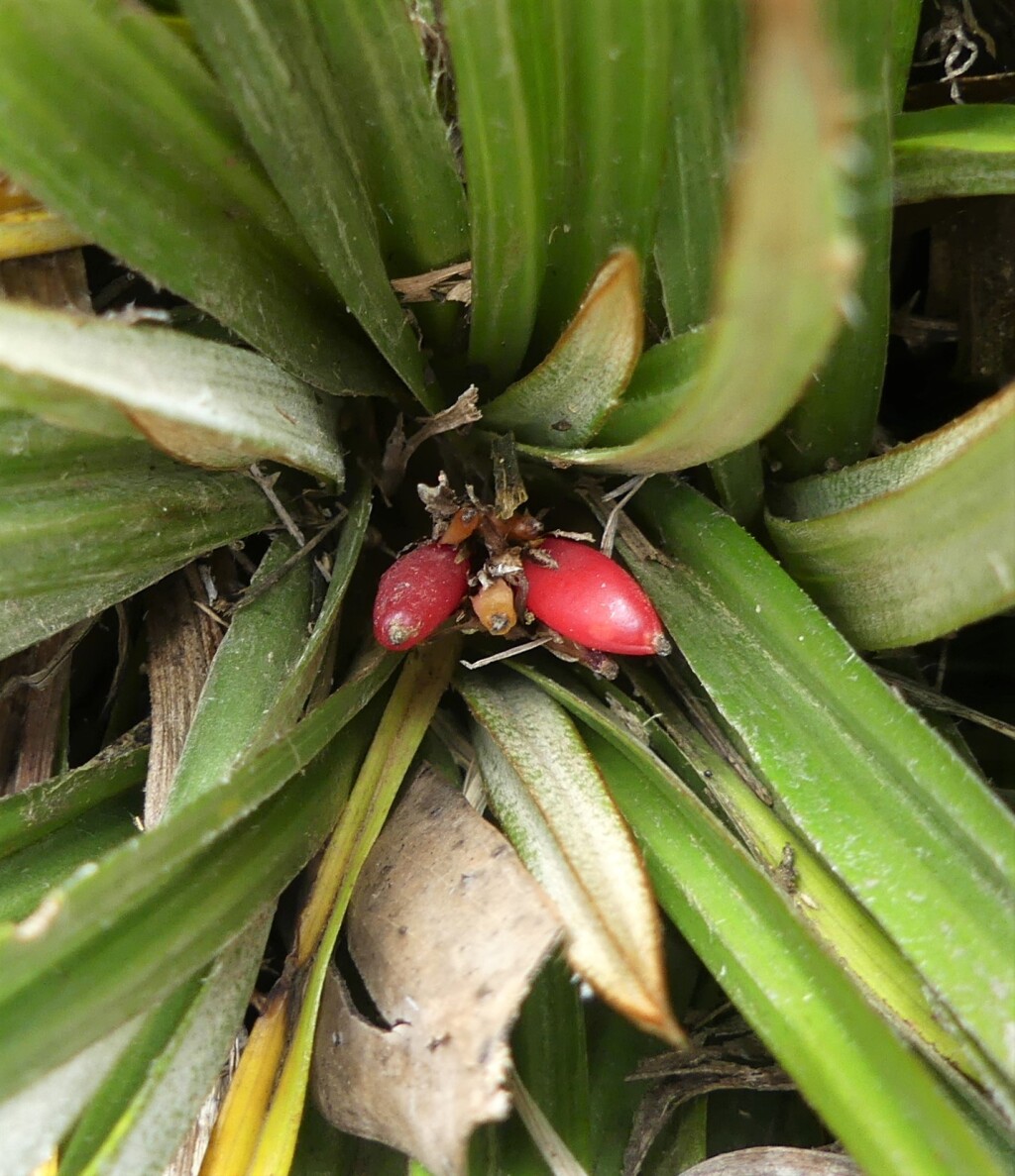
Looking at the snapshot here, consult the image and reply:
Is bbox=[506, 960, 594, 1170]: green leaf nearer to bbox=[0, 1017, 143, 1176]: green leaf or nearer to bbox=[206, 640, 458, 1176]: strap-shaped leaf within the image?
bbox=[206, 640, 458, 1176]: strap-shaped leaf

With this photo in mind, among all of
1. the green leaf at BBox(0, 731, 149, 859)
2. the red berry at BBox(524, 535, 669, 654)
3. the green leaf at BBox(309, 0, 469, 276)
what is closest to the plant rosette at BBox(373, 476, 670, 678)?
the red berry at BBox(524, 535, 669, 654)

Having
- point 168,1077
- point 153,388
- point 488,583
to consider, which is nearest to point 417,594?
point 488,583

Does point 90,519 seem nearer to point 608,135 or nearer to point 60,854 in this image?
point 60,854

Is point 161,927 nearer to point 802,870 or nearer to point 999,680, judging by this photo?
point 802,870

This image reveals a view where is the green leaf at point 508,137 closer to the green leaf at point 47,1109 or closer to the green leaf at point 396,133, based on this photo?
the green leaf at point 396,133

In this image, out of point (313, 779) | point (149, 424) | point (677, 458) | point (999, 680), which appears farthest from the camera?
point (999, 680)

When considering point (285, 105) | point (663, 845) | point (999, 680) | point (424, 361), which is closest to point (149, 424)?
point (285, 105)

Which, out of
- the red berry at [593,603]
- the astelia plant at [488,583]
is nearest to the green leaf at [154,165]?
the astelia plant at [488,583]

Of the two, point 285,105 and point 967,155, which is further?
point 967,155
